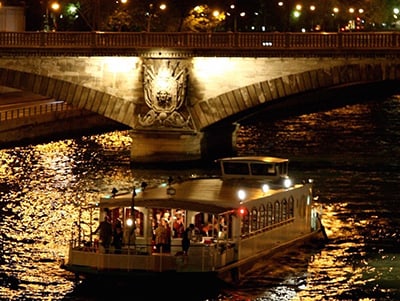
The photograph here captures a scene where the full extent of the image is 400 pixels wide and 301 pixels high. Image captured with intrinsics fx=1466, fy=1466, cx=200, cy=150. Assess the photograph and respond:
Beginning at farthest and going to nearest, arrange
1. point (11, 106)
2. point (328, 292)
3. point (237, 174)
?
point (11, 106), point (237, 174), point (328, 292)

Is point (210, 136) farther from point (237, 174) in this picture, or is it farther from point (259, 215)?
point (259, 215)

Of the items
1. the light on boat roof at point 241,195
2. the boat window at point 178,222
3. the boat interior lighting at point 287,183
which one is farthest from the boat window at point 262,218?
the boat window at point 178,222

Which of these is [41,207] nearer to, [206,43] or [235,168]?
[235,168]

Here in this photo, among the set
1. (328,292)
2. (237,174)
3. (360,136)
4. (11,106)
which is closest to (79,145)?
(11,106)

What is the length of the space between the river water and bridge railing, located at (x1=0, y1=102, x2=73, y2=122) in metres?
2.47

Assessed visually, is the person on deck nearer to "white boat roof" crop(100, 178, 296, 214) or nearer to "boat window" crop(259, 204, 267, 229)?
"white boat roof" crop(100, 178, 296, 214)

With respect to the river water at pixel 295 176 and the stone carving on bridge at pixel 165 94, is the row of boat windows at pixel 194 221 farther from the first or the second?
the stone carving on bridge at pixel 165 94

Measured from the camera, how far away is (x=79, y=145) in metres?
74.9

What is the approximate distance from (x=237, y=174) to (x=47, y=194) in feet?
41.8

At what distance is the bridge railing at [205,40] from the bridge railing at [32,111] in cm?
735

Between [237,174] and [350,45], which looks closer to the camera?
[237,174]

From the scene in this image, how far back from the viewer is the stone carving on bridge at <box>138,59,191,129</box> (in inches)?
2608

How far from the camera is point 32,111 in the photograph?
78.3 metres

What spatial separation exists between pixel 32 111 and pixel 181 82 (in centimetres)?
1457
